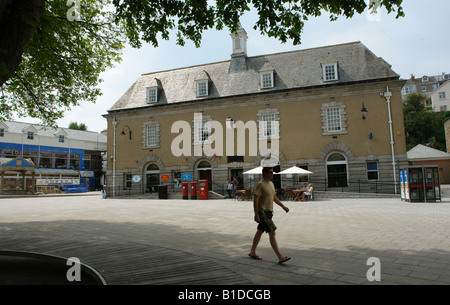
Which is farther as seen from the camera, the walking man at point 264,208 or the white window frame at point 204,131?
the white window frame at point 204,131

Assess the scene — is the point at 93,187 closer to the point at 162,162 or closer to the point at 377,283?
the point at 162,162

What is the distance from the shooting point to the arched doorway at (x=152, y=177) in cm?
2880

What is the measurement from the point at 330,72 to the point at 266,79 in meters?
5.30

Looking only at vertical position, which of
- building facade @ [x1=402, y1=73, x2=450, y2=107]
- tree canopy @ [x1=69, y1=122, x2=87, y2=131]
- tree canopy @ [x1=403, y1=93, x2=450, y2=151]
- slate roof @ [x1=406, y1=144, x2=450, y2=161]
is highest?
building facade @ [x1=402, y1=73, x2=450, y2=107]

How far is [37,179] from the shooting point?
143 ft

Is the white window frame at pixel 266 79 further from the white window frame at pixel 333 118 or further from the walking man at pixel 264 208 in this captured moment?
the walking man at pixel 264 208

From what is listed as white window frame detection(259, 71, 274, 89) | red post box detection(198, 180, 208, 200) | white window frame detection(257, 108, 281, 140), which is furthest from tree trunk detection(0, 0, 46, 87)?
white window frame detection(259, 71, 274, 89)

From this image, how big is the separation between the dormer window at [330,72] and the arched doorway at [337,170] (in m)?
6.17

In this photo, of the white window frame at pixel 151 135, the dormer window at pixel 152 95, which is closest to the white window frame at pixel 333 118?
the white window frame at pixel 151 135

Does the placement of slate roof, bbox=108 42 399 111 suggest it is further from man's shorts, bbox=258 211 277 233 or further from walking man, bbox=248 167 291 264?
man's shorts, bbox=258 211 277 233

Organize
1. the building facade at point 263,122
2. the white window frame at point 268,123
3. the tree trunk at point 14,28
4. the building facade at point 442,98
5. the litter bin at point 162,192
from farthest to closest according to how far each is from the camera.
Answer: the building facade at point 442,98 < the litter bin at point 162,192 < the white window frame at point 268,123 < the building facade at point 263,122 < the tree trunk at point 14,28

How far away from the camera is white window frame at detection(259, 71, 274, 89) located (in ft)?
86.2

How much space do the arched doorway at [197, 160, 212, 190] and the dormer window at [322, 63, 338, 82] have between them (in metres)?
12.3

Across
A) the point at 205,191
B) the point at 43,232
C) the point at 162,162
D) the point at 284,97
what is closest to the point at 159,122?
the point at 162,162
